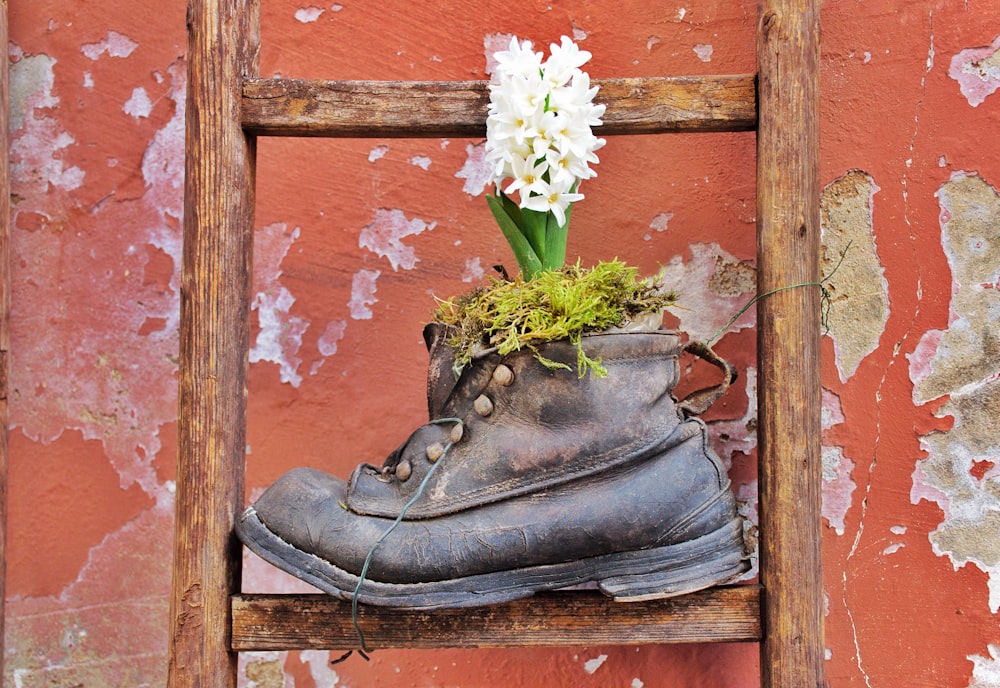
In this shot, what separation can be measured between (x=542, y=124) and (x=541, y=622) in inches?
23.7

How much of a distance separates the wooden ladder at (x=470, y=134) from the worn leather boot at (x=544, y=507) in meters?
0.07

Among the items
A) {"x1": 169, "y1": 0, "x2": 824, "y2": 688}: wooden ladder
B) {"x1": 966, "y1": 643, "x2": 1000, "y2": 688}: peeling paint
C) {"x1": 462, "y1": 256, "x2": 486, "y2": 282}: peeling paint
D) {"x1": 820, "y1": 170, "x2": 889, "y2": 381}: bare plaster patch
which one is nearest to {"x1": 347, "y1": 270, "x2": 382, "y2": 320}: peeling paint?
{"x1": 462, "y1": 256, "x2": 486, "y2": 282}: peeling paint

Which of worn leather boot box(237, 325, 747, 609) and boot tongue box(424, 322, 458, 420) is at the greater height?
boot tongue box(424, 322, 458, 420)

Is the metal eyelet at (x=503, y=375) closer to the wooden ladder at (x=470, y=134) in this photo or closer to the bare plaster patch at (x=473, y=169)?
the wooden ladder at (x=470, y=134)

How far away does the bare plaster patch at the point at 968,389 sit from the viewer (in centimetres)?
123

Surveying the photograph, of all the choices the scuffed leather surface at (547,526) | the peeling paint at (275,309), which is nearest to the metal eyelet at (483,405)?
the scuffed leather surface at (547,526)

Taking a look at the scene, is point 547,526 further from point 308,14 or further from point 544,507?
point 308,14

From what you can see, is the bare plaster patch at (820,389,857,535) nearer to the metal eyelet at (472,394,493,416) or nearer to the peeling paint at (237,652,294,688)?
the metal eyelet at (472,394,493,416)

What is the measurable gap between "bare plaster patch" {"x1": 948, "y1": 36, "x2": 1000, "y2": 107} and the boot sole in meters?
0.76

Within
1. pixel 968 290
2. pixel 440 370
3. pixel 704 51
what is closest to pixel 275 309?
pixel 440 370

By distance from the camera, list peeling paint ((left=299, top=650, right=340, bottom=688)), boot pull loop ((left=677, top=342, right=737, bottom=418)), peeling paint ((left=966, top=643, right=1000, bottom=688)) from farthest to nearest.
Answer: peeling paint ((left=299, top=650, right=340, bottom=688)) → peeling paint ((left=966, top=643, right=1000, bottom=688)) → boot pull loop ((left=677, top=342, right=737, bottom=418))

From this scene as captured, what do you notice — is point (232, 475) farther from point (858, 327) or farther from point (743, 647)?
point (858, 327)

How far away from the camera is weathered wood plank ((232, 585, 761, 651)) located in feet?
3.38

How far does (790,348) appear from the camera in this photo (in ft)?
3.43
